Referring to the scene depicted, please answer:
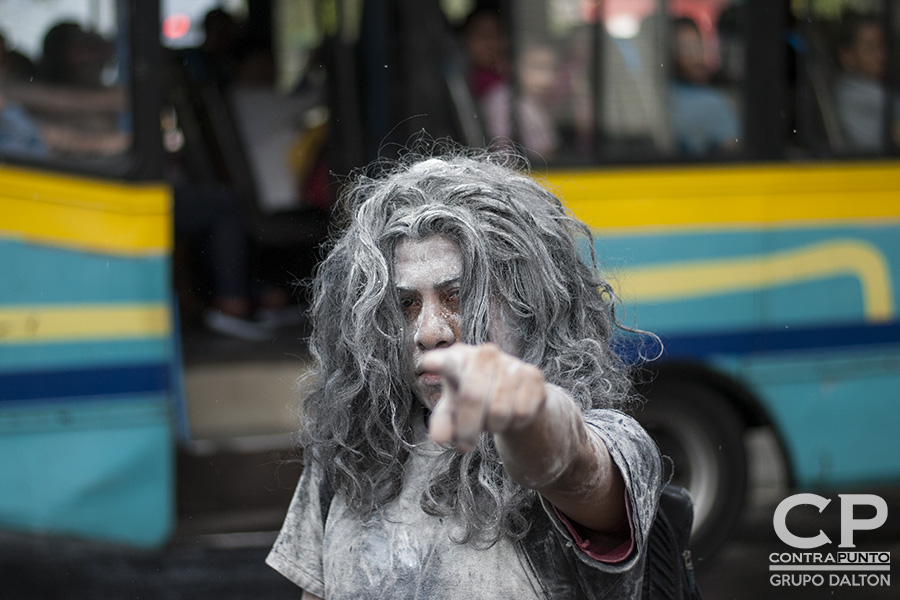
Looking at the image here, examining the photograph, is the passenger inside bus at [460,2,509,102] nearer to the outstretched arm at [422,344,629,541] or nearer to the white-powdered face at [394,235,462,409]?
the white-powdered face at [394,235,462,409]

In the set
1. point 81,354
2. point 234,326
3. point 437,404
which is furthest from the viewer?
point 234,326

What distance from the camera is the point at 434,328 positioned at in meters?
1.52

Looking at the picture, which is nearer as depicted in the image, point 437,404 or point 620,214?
point 437,404

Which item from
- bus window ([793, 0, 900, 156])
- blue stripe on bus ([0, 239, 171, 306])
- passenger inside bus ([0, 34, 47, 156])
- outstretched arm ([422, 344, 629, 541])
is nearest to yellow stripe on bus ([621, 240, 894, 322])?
bus window ([793, 0, 900, 156])

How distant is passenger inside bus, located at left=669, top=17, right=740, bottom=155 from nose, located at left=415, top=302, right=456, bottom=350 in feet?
9.85

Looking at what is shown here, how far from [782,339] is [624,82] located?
4.11 ft

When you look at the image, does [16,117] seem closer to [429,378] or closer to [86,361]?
[86,361]

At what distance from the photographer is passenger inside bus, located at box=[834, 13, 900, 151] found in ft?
13.9

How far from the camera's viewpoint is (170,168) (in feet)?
13.9

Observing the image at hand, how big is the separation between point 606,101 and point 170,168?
5.99ft

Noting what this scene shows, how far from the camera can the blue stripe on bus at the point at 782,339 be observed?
425 centimetres

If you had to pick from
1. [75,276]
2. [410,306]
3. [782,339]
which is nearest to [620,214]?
[782,339]

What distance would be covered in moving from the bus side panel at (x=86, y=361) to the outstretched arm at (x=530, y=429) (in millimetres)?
3013

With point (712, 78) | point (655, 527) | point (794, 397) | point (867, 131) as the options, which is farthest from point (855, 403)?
point (655, 527)
